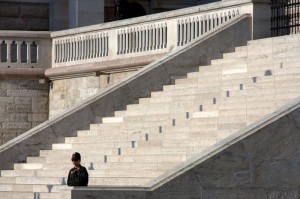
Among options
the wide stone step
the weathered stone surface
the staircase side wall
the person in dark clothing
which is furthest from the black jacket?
the weathered stone surface

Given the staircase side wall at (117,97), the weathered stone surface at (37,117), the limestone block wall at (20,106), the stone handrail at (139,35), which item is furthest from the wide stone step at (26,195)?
the weathered stone surface at (37,117)

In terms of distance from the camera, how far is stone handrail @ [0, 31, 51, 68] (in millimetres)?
36594

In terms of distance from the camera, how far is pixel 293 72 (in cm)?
2773

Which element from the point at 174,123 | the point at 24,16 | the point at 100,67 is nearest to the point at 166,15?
the point at 100,67

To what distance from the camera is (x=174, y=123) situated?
92.9ft

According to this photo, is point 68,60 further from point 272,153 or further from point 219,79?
point 272,153

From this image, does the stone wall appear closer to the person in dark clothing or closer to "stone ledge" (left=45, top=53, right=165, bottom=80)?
"stone ledge" (left=45, top=53, right=165, bottom=80)

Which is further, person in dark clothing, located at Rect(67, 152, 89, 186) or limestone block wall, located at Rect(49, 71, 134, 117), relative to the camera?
limestone block wall, located at Rect(49, 71, 134, 117)

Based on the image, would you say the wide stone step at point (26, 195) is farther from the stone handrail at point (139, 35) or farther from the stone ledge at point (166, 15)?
the stone ledge at point (166, 15)

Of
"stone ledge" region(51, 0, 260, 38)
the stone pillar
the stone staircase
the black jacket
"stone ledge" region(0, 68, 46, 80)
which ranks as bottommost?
the black jacket

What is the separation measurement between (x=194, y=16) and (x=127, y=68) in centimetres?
256

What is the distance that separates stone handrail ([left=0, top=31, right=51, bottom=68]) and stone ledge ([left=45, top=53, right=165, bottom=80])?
0.42 metres

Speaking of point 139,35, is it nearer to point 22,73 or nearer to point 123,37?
point 123,37

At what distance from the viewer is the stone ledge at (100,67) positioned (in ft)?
110
